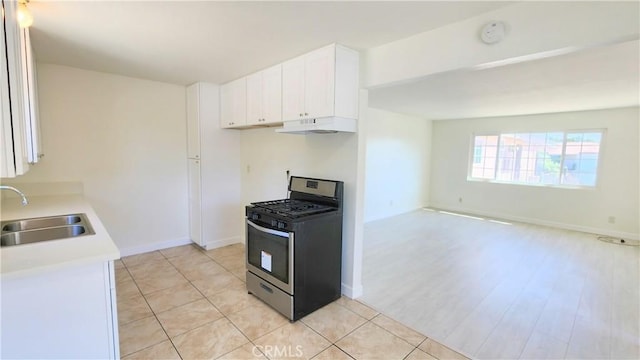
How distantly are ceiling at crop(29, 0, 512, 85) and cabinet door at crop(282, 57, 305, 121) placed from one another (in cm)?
11

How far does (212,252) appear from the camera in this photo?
4062 millimetres

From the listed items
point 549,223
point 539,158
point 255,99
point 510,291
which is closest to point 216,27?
point 255,99

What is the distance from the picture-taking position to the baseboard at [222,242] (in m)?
4.16

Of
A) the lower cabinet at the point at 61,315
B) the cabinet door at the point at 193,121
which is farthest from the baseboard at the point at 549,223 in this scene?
the lower cabinet at the point at 61,315

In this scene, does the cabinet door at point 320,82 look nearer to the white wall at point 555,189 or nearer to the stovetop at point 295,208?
the stovetop at point 295,208

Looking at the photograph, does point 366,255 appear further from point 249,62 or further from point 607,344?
point 249,62

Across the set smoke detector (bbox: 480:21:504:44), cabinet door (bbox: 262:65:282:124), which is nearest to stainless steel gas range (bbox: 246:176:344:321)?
cabinet door (bbox: 262:65:282:124)

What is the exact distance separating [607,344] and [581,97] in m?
3.53

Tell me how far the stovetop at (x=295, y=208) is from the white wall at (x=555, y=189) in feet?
17.6

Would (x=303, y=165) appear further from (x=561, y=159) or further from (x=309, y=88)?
(x=561, y=159)

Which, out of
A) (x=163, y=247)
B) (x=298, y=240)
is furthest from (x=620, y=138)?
(x=163, y=247)

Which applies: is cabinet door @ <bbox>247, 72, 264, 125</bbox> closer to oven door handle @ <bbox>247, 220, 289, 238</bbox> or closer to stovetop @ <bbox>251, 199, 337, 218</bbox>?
stovetop @ <bbox>251, 199, 337, 218</bbox>

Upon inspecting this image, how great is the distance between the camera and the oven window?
2523mm

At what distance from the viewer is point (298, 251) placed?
247cm
